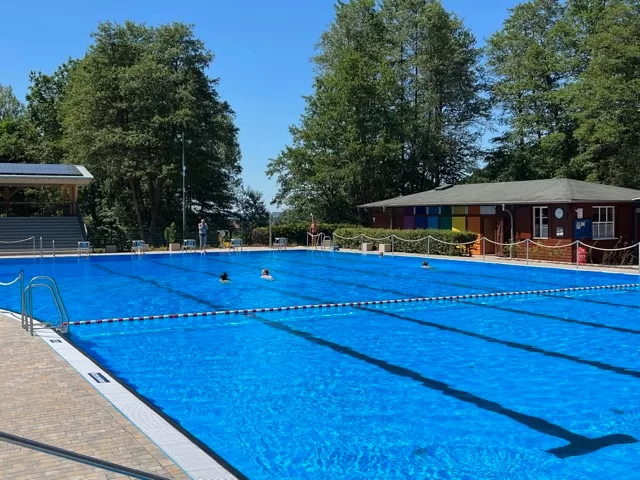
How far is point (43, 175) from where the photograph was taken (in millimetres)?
33406

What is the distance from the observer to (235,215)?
1924 inches

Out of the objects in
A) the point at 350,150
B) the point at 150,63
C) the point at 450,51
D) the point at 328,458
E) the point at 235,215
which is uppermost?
the point at 450,51

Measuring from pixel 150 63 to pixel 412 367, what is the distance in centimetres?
3274

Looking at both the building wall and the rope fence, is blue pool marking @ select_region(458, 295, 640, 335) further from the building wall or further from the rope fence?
the building wall

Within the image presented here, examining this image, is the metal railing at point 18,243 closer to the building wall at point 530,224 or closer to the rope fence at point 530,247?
the rope fence at point 530,247

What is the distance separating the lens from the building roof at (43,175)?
3297cm

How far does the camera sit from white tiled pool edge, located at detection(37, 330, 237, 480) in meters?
5.01

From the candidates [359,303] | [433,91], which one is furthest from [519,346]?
[433,91]

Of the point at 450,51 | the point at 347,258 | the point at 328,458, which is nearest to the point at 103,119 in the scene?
the point at 347,258

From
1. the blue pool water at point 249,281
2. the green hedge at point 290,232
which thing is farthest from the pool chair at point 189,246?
the green hedge at point 290,232

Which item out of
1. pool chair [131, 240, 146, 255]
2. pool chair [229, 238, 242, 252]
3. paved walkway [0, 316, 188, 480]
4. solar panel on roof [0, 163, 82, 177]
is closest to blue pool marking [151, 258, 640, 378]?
paved walkway [0, 316, 188, 480]

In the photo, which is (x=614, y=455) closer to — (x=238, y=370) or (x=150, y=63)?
(x=238, y=370)

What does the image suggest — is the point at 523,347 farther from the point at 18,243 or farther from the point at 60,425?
the point at 18,243

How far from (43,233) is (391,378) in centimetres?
2906
